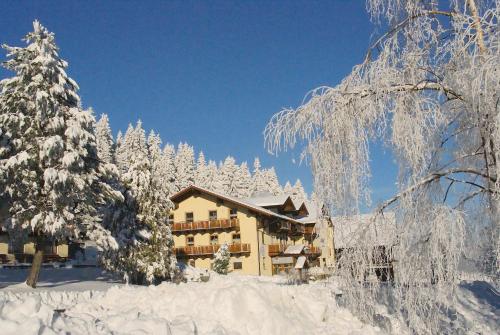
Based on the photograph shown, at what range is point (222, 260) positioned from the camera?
143 feet

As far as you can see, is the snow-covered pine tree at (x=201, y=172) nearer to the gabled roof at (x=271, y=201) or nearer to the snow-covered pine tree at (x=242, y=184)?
the snow-covered pine tree at (x=242, y=184)

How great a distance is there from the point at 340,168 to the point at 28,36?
75.2 feet

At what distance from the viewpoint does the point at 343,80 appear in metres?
7.34

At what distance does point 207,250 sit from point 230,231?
319cm

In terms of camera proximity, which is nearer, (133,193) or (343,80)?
(343,80)

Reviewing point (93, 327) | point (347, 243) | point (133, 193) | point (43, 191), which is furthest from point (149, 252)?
point (347, 243)

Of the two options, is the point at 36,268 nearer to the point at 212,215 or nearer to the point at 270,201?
the point at 212,215

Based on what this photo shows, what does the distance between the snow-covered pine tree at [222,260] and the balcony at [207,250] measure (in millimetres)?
2320

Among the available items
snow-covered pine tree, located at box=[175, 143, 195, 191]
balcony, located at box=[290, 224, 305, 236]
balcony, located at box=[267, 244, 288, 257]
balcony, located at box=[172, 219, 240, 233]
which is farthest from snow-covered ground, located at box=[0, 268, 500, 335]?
snow-covered pine tree, located at box=[175, 143, 195, 191]

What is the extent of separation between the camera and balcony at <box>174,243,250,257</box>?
4741 centimetres

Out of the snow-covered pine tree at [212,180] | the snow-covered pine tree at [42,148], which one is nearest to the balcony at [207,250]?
the snow-covered pine tree at [42,148]

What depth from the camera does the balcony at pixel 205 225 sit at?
48500 millimetres

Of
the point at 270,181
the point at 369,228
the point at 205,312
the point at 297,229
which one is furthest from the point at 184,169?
the point at 369,228

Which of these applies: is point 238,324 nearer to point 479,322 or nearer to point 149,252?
point 479,322
